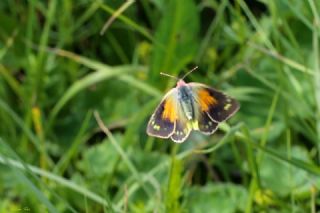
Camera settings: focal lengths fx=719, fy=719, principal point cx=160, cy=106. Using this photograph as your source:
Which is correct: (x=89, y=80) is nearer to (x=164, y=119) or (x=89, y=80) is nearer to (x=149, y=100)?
(x=149, y=100)

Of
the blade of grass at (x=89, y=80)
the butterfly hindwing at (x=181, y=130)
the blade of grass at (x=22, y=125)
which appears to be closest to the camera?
the butterfly hindwing at (x=181, y=130)

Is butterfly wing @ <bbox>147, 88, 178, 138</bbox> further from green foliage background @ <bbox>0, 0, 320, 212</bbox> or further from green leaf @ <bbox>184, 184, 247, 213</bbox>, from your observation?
green leaf @ <bbox>184, 184, 247, 213</bbox>

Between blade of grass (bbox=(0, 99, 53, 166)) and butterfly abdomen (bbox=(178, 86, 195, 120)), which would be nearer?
butterfly abdomen (bbox=(178, 86, 195, 120))

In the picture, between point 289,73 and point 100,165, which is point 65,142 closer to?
point 100,165

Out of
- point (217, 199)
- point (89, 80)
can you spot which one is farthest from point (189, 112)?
point (89, 80)

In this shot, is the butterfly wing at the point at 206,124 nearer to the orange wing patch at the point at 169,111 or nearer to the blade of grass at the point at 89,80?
the orange wing patch at the point at 169,111

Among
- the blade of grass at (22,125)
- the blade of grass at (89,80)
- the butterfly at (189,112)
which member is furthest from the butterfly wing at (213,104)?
the blade of grass at (89,80)

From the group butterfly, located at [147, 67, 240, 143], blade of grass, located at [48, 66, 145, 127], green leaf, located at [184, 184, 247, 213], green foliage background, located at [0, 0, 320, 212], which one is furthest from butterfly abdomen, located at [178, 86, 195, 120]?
blade of grass, located at [48, 66, 145, 127]

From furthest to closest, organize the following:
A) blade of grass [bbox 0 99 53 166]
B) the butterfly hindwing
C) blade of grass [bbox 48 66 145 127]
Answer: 1. blade of grass [bbox 48 66 145 127]
2. blade of grass [bbox 0 99 53 166]
3. the butterfly hindwing
